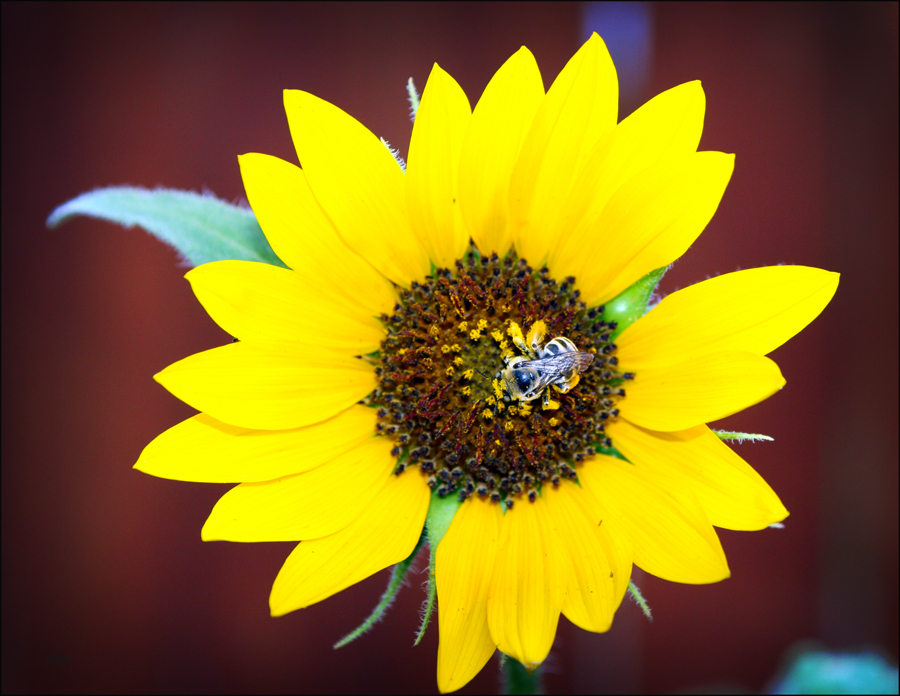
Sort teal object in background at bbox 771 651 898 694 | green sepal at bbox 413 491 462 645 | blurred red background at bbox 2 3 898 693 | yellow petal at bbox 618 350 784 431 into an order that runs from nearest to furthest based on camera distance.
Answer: yellow petal at bbox 618 350 784 431
green sepal at bbox 413 491 462 645
teal object in background at bbox 771 651 898 694
blurred red background at bbox 2 3 898 693

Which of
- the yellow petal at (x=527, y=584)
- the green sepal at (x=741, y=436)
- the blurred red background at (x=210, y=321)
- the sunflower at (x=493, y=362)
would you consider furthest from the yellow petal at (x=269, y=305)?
the blurred red background at (x=210, y=321)

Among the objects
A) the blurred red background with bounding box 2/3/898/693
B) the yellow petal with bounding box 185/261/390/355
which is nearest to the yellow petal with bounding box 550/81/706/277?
the yellow petal with bounding box 185/261/390/355

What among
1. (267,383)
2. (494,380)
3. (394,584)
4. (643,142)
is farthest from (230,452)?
(643,142)

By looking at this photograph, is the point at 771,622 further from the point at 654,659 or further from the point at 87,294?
the point at 87,294

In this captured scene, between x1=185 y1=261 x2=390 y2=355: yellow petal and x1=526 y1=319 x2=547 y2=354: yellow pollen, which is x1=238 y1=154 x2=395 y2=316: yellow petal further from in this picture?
x1=526 y1=319 x2=547 y2=354: yellow pollen

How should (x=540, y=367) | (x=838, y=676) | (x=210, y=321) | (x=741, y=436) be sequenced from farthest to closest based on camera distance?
(x=210, y=321) → (x=838, y=676) → (x=540, y=367) → (x=741, y=436)

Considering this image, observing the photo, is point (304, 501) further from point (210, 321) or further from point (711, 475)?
point (210, 321)
